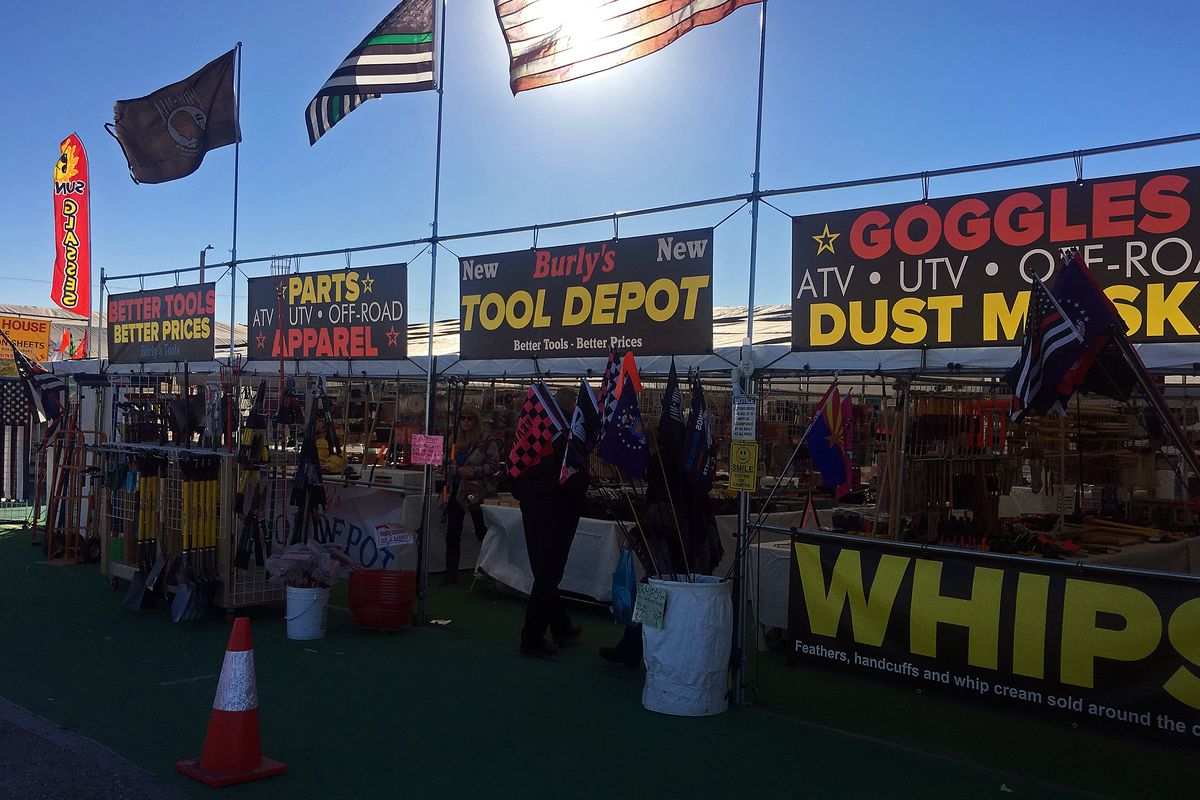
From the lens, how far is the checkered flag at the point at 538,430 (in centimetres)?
739

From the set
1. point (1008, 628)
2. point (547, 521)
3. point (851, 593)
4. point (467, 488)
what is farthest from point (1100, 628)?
point (467, 488)

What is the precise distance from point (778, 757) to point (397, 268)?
581 centimetres

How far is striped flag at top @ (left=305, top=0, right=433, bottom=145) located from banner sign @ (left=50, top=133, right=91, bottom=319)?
8.84m

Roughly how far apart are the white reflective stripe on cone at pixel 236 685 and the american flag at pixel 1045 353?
3963 mm

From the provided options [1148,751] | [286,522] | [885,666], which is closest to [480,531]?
[286,522]

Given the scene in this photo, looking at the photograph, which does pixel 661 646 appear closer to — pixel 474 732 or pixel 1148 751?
pixel 474 732

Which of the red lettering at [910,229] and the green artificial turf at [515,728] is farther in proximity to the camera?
the red lettering at [910,229]

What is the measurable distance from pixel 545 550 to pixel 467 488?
309 centimetres

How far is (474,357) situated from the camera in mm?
8625

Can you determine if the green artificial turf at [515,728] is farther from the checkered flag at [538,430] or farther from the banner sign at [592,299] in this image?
the banner sign at [592,299]

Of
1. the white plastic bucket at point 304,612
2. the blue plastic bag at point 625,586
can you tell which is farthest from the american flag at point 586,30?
the white plastic bucket at point 304,612

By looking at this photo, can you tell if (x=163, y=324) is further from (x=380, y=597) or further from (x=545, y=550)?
(x=545, y=550)

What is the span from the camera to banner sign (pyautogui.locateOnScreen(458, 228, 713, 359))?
23.4 feet

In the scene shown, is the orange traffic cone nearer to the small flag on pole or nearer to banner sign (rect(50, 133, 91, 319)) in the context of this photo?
the small flag on pole
